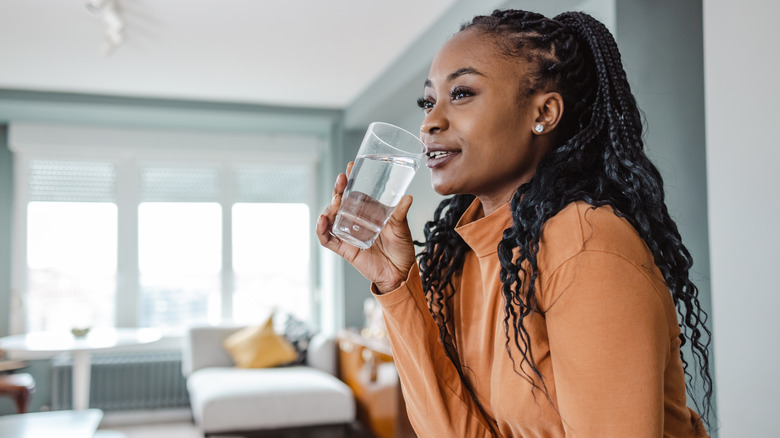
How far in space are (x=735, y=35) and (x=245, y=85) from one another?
3662mm

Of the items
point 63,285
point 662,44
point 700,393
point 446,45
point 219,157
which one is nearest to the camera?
point 446,45

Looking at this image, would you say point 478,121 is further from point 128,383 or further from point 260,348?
point 128,383

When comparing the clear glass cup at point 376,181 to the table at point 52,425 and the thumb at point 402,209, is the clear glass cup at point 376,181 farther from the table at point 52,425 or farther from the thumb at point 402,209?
the table at point 52,425

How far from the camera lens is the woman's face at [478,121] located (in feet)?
3.13

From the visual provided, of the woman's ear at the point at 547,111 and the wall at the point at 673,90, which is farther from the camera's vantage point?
the wall at the point at 673,90

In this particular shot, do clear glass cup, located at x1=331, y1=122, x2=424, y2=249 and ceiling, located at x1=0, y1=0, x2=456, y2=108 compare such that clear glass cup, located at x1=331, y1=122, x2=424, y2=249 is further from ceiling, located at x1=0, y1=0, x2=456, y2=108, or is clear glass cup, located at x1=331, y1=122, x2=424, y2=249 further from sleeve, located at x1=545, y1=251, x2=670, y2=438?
ceiling, located at x1=0, y1=0, x2=456, y2=108

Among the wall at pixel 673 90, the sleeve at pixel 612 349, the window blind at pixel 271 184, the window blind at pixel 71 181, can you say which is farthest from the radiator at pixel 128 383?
the sleeve at pixel 612 349

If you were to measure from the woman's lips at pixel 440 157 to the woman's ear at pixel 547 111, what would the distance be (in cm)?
13

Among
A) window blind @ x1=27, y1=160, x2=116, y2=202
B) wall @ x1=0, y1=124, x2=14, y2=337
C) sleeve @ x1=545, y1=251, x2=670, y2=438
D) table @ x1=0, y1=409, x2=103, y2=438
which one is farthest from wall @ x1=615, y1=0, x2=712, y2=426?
wall @ x1=0, y1=124, x2=14, y2=337

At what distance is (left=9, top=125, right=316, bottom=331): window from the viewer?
5.41 meters

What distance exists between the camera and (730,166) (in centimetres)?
171

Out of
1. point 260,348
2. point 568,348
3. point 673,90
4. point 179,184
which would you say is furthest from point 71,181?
point 568,348

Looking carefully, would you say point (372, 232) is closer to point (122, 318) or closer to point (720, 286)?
point (720, 286)

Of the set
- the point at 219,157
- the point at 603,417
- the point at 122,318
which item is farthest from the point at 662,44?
the point at 122,318
